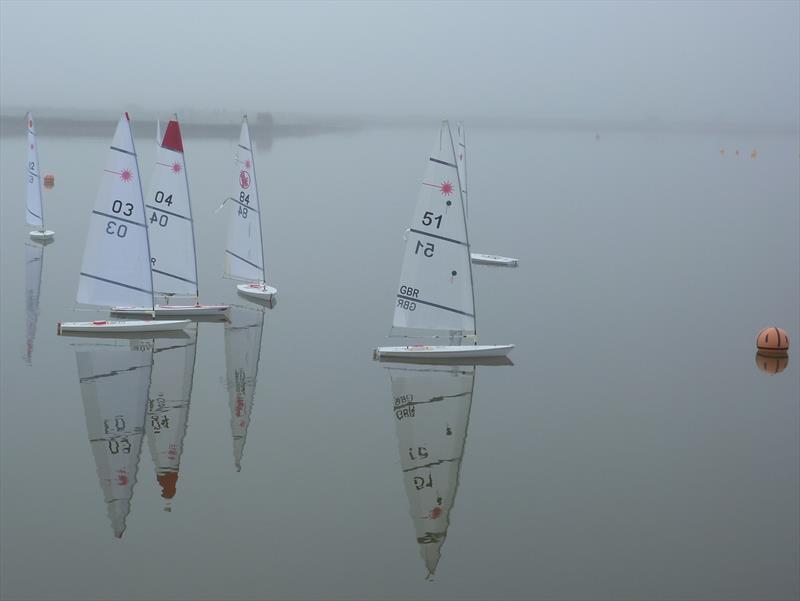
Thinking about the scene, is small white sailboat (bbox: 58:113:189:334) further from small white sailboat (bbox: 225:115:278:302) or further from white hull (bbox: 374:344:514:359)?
white hull (bbox: 374:344:514:359)

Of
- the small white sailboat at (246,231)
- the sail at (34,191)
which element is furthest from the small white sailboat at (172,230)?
the sail at (34,191)

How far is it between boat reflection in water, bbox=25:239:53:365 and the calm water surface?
36cm

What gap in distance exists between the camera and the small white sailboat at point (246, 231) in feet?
160

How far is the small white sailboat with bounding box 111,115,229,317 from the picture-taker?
147 feet

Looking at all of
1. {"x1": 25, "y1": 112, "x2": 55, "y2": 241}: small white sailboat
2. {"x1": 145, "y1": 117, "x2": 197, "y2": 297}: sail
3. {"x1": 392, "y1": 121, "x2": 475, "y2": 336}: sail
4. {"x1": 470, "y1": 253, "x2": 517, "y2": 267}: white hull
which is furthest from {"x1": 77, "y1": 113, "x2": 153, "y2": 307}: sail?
{"x1": 25, "y1": 112, "x2": 55, "y2": 241}: small white sailboat

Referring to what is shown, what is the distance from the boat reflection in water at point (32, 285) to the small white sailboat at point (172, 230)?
481 centimetres

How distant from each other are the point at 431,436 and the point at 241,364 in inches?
372

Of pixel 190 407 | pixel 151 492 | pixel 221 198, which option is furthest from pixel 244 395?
pixel 221 198

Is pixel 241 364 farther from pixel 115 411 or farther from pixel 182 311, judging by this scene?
pixel 115 411

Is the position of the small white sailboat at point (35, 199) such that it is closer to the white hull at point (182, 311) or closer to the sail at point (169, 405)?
the white hull at point (182, 311)

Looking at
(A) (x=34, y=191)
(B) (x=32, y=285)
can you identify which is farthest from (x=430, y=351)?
(A) (x=34, y=191)

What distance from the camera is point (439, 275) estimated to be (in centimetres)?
3862

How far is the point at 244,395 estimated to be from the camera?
36.0 m

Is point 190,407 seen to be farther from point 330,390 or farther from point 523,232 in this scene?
point 523,232
